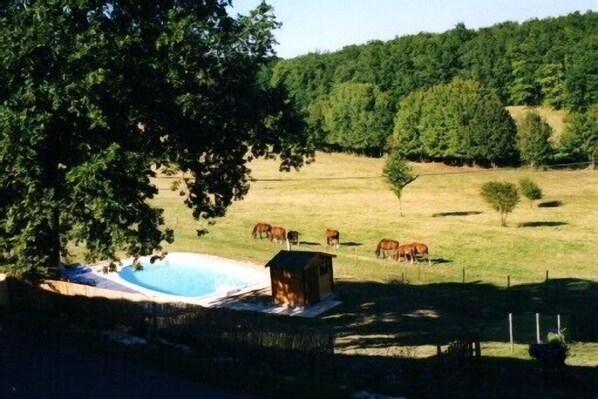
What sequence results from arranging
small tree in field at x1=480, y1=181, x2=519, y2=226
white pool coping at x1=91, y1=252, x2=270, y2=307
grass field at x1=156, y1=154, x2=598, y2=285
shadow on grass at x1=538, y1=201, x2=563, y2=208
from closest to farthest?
white pool coping at x1=91, y1=252, x2=270, y2=307 < grass field at x1=156, y1=154, x2=598, y2=285 < small tree in field at x1=480, y1=181, x2=519, y2=226 < shadow on grass at x1=538, y1=201, x2=563, y2=208

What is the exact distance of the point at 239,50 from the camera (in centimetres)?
2205

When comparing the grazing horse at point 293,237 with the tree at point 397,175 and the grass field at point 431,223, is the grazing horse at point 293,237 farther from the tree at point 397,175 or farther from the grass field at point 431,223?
the tree at point 397,175

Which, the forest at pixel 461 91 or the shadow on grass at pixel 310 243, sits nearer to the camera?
the shadow on grass at pixel 310 243

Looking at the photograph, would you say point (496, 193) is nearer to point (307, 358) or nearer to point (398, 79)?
point (307, 358)

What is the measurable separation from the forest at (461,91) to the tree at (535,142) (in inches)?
4.9

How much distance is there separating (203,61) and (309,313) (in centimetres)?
1530

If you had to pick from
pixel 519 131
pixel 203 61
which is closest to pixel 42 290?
pixel 203 61

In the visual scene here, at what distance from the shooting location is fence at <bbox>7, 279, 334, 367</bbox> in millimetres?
17750

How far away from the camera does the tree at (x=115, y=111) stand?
62.7 feet

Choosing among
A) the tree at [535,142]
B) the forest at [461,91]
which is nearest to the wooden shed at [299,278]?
the forest at [461,91]

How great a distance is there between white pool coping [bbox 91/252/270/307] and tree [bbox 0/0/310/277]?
40.6 ft

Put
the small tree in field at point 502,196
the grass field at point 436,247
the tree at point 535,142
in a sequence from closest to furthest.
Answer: the grass field at point 436,247
the small tree in field at point 502,196
the tree at point 535,142

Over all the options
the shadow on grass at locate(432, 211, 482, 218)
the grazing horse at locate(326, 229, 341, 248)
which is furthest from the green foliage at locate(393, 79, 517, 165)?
the grazing horse at locate(326, 229, 341, 248)

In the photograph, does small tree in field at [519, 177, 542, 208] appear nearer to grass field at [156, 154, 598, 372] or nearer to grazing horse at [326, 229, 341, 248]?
grass field at [156, 154, 598, 372]
